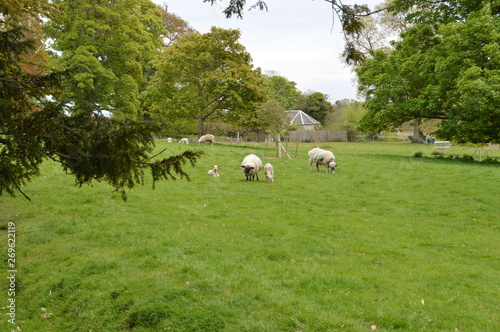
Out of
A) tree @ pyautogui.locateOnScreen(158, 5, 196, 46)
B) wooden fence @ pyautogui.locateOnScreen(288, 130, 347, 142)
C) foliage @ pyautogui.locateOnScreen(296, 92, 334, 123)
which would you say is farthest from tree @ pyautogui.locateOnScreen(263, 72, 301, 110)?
tree @ pyautogui.locateOnScreen(158, 5, 196, 46)

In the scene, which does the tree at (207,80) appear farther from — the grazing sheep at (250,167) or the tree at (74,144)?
the tree at (74,144)

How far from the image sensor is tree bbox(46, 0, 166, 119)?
104 feet

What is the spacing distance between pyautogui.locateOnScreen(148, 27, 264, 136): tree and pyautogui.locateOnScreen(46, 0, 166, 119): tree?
2.67 m

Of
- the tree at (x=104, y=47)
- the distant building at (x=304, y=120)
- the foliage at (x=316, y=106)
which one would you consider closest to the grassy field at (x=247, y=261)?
the tree at (x=104, y=47)

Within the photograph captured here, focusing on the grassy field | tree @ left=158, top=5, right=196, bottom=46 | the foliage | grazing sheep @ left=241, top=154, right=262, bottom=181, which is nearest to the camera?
the grassy field

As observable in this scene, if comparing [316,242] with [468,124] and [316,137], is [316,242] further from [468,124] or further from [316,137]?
[316,137]

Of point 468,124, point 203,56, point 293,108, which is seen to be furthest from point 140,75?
point 293,108

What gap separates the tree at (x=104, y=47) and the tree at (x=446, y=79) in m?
19.8

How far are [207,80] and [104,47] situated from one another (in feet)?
30.3

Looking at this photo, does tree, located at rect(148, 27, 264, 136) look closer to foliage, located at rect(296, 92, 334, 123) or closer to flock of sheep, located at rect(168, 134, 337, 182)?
flock of sheep, located at rect(168, 134, 337, 182)

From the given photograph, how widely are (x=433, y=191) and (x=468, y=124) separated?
803 centimetres

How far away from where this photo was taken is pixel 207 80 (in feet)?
109

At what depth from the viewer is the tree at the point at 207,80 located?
34094 millimetres

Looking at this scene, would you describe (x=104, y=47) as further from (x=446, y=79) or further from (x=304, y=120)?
(x=304, y=120)
